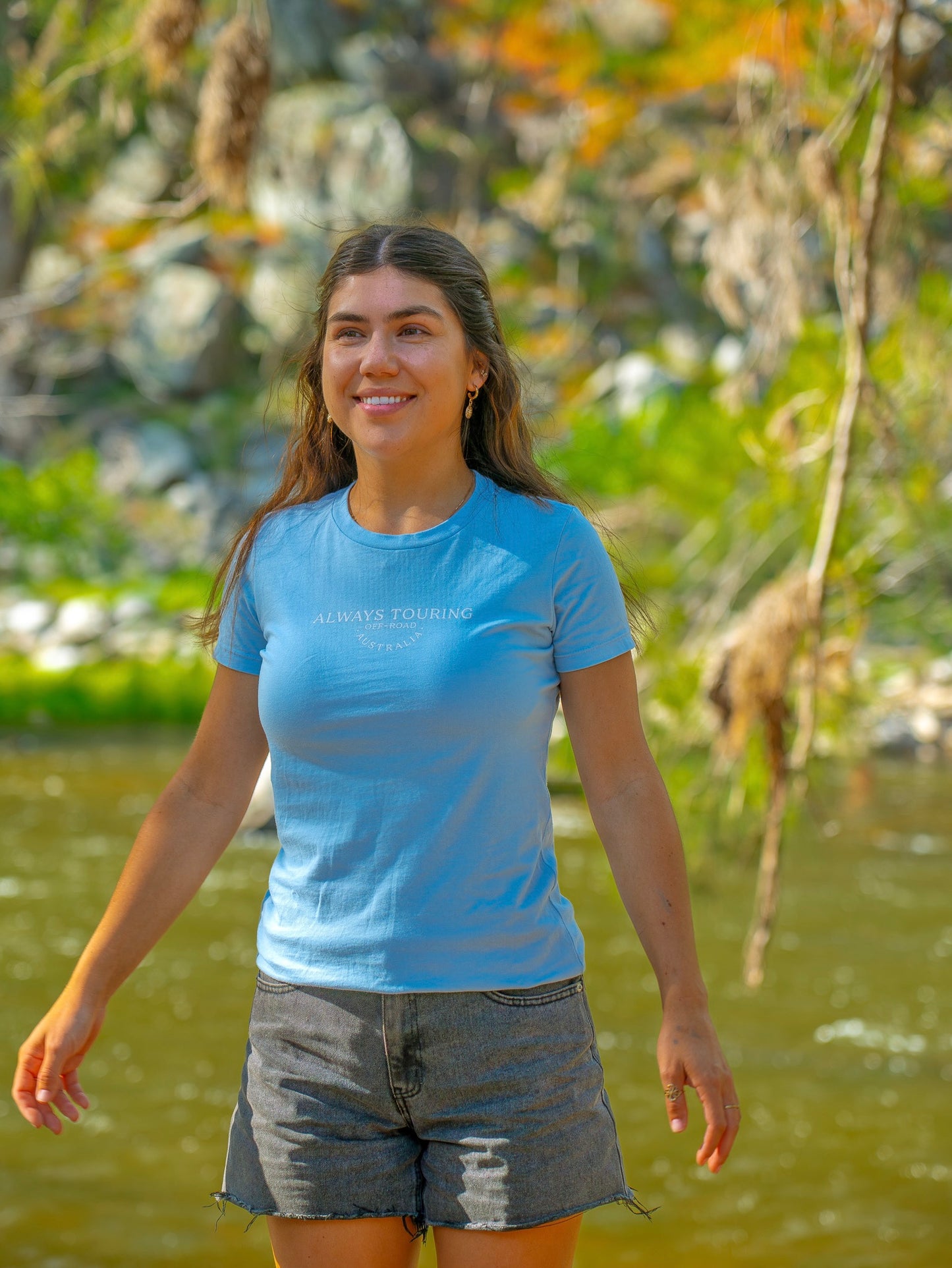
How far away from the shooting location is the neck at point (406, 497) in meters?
1.65

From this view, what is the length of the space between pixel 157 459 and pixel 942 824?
12.9m

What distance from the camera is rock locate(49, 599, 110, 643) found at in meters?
14.5

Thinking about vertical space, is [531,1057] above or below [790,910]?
above

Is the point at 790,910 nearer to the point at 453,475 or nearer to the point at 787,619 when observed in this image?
the point at 787,619

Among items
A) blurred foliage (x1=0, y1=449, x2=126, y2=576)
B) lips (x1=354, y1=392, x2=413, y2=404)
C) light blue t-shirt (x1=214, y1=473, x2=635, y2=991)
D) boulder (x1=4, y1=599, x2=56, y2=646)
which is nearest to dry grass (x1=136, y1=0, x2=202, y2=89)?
lips (x1=354, y1=392, x2=413, y2=404)

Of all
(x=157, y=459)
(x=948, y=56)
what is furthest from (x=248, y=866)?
(x=157, y=459)

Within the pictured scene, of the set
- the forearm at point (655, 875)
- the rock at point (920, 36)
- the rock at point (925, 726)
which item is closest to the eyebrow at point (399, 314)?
the forearm at point (655, 875)

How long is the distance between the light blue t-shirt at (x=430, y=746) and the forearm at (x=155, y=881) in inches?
5.0

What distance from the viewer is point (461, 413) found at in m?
1.70

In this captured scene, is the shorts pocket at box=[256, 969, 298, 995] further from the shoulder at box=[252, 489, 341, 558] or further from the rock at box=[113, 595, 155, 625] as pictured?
the rock at box=[113, 595, 155, 625]

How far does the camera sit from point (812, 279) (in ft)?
10.8

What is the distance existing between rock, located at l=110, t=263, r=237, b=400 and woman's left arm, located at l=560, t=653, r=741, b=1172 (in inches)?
724

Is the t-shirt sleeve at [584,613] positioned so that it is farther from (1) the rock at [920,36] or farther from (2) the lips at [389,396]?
(1) the rock at [920,36]

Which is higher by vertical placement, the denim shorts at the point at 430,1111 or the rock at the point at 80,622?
the denim shorts at the point at 430,1111
